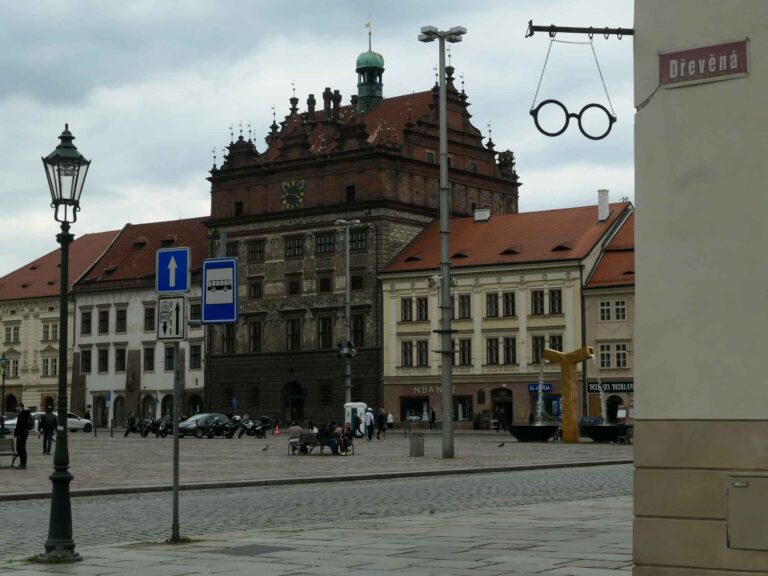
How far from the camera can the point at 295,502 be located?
22.5 m

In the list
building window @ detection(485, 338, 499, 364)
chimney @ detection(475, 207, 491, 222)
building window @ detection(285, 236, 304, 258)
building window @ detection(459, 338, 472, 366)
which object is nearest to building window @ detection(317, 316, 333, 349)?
building window @ detection(285, 236, 304, 258)

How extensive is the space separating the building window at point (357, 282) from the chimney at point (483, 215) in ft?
27.2

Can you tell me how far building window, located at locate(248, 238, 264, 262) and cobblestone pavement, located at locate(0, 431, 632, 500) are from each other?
128ft

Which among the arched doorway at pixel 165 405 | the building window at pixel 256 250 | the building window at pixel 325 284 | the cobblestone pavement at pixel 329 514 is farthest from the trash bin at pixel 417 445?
the arched doorway at pixel 165 405

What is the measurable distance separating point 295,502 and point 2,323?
8727 centimetres

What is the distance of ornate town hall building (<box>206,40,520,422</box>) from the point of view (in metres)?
84.2

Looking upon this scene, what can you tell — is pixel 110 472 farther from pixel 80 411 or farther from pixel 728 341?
pixel 80 411

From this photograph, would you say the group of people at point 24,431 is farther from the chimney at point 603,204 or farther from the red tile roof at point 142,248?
the red tile roof at point 142,248

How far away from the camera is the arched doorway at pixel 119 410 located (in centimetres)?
9594

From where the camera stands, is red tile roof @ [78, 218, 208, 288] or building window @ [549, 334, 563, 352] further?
red tile roof @ [78, 218, 208, 288]

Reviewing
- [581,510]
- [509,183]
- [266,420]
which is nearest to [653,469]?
[581,510]

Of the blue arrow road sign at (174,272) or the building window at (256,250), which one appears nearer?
the blue arrow road sign at (174,272)

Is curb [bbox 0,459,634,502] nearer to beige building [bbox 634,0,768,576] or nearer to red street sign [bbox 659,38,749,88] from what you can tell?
beige building [bbox 634,0,768,576]

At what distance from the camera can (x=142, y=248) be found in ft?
327
